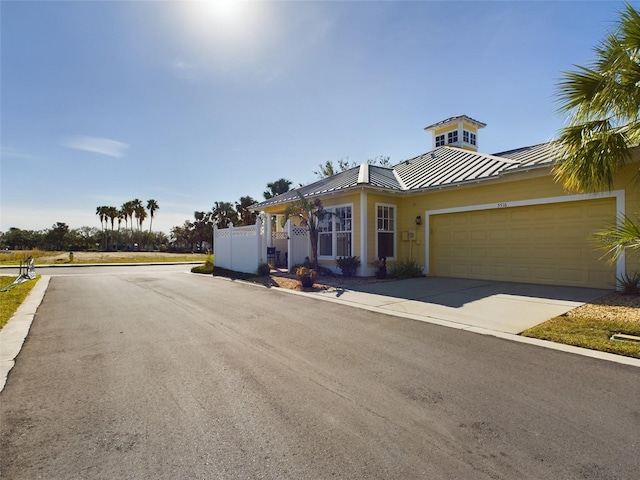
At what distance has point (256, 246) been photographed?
14969 mm

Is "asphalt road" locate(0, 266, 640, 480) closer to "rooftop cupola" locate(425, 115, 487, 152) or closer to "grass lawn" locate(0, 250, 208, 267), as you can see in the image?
"rooftop cupola" locate(425, 115, 487, 152)

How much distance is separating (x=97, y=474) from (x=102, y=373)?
2077 millimetres

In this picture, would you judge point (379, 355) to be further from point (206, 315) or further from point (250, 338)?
point (206, 315)

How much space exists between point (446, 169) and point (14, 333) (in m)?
13.8

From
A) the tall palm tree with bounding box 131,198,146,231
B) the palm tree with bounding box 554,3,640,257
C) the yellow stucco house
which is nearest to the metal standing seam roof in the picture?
the yellow stucco house

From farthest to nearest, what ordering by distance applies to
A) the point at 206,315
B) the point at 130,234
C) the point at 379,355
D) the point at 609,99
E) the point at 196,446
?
1. the point at 130,234
2. the point at 206,315
3. the point at 609,99
4. the point at 379,355
5. the point at 196,446

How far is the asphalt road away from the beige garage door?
6329mm

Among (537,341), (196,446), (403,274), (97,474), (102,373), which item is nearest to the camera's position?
(97,474)

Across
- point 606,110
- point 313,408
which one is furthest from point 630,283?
point 313,408

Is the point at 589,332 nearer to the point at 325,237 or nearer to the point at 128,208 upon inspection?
the point at 325,237

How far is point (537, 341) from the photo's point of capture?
5.02m

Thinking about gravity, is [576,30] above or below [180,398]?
above

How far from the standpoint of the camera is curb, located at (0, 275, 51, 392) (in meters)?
4.24

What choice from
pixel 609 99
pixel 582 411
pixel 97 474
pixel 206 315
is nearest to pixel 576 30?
pixel 609 99
